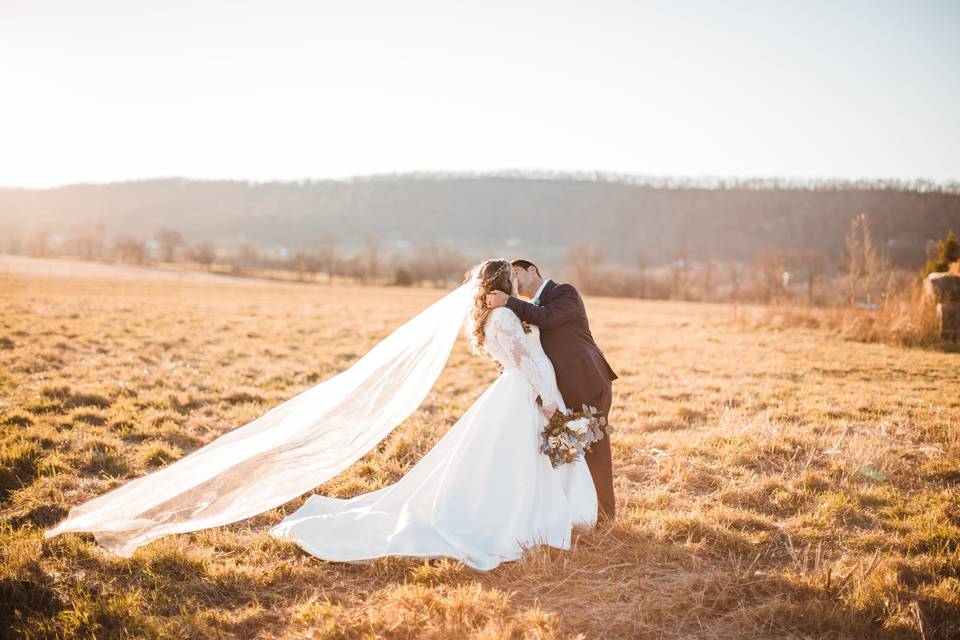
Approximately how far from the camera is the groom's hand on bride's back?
5.05 metres

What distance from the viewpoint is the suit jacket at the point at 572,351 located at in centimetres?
522

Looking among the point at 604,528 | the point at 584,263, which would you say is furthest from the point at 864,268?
the point at 584,263

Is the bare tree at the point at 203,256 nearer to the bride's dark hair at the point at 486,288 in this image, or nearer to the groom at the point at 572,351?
the bride's dark hair at the point at 486,288

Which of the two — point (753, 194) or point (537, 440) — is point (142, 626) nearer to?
point (537, 440)

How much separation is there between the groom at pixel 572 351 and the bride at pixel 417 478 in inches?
4.8

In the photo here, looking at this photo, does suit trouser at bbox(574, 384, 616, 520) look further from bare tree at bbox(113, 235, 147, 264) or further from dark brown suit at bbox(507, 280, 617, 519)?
bare tree at bbox(113, 235, 147, 264)

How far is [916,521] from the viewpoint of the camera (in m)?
5.49

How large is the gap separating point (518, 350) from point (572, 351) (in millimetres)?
575

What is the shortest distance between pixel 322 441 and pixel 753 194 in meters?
158

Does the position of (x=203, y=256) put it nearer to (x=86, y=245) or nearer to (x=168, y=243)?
(x=168, y=243)

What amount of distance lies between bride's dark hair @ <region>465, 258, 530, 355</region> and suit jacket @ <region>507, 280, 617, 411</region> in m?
0.33

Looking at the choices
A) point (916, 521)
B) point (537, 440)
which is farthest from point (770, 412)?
point (537, 440)

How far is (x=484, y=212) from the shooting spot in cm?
17550

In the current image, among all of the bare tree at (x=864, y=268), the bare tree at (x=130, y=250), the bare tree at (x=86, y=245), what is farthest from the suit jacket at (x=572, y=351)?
the bare tree at (x=86, y=245)
